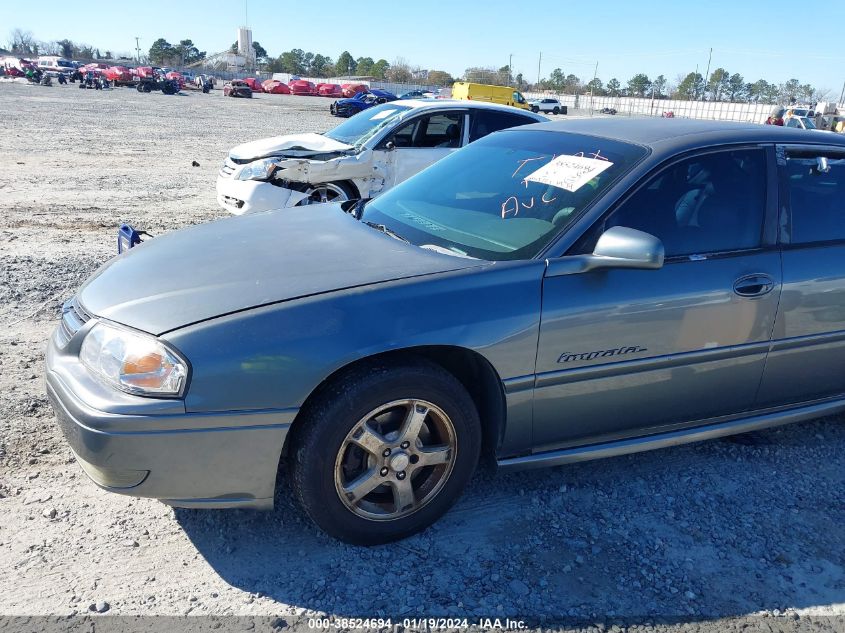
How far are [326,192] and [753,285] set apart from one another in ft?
18.9

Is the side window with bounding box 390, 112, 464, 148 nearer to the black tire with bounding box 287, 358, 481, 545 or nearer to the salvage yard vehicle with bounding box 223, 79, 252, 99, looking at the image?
the black tire with bounding box 287, 358, 481, 545

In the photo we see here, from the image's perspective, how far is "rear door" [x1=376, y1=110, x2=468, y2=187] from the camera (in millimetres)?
8133

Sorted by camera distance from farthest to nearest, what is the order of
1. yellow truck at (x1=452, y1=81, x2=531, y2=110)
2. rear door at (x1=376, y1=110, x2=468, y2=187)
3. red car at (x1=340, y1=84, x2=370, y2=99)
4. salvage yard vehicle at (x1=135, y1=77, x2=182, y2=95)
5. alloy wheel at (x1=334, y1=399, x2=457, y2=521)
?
red car at (x1=340, y1=84, x2=370, y2=99) < salvage yard vehicle at (x1=135, y1=77, x2=182, y2=95) < yellow truck at (x1=452, y1=81, x2=531, y2=110) < rear door at (x1=376, y1=110, x2=468, y2=187) < alloy wheel at (x1=334, y1=399, x2=457, y2=521)

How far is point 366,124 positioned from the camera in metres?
8.70

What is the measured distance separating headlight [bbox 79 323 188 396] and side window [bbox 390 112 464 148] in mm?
6270

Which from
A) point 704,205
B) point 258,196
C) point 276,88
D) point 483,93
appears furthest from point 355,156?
point 276,88

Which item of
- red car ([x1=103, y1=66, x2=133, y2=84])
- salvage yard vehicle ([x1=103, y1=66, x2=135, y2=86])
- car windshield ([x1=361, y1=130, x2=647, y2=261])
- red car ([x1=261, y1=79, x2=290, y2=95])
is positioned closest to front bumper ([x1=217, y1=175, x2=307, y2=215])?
car windshield ([x1=361, y1=130, x2=647, y2=261])

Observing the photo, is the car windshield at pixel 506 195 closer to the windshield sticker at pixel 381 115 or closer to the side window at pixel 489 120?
the side window at pixel 489 120

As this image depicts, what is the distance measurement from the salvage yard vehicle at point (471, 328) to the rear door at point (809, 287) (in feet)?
0.04

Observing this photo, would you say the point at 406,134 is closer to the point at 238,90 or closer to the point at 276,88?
the point at 238,90

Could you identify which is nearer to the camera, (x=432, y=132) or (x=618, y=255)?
(x=618, y=255)

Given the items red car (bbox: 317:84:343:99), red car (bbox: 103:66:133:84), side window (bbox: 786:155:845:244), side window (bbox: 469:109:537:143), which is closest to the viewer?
side window (bbox: 786:155:845:244)

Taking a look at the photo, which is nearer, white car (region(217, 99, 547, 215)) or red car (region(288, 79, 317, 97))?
white car (region(217, 99, 547, 215))

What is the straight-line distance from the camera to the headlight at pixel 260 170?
24.8ft
